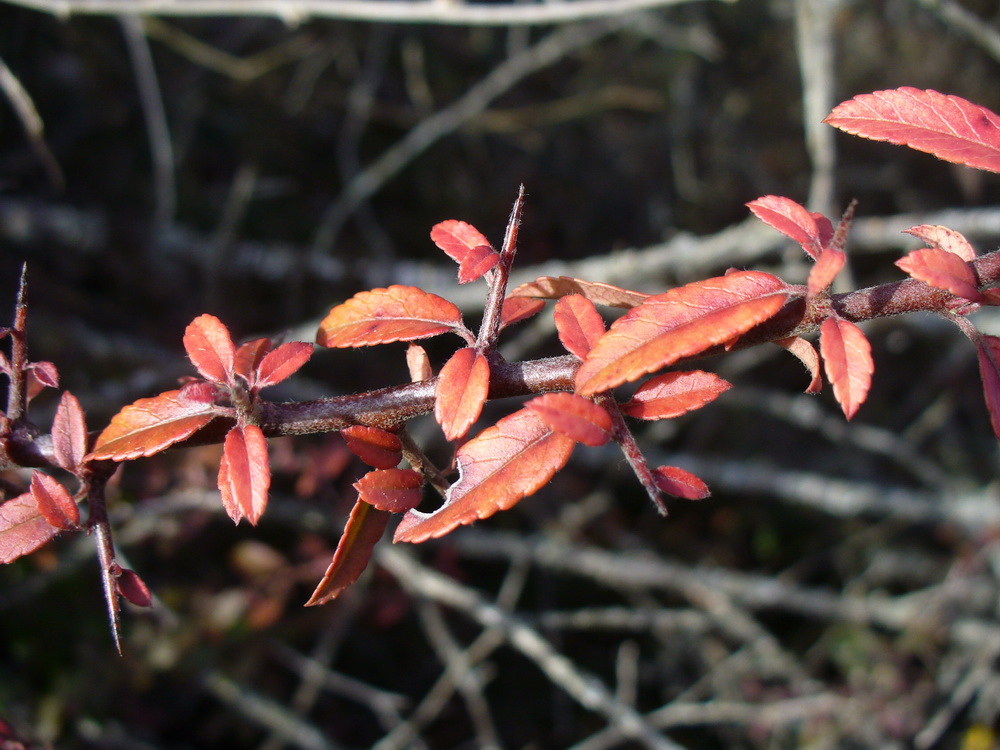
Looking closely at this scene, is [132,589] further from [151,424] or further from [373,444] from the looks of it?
[373,444]

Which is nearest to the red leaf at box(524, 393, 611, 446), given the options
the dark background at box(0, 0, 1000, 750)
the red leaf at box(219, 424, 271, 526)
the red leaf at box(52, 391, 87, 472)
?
the red leaf at box(219, 424, 271, 526)

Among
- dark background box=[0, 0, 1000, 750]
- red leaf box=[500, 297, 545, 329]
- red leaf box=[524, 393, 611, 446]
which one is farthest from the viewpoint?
dark background box=[0, 0, 1000, 750]

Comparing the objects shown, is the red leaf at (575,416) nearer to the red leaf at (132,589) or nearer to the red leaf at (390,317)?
the red leaf at (390,317)

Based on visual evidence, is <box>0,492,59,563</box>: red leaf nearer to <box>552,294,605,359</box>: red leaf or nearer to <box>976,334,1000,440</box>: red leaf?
<box>552,294,605,359</box>: red leaf

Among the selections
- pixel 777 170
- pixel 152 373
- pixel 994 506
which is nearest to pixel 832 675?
pixel 994 506

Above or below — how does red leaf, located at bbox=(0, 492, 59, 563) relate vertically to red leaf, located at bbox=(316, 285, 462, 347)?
below

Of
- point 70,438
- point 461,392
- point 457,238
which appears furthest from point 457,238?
point 70,438
